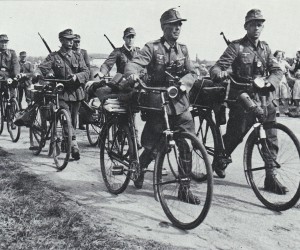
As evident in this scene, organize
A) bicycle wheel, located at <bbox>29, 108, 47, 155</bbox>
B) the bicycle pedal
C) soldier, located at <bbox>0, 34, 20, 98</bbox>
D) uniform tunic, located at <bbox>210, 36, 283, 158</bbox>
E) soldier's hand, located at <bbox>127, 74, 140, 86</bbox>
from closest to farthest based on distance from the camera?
soldier's hand, located at <bbox>127, 74, 140, 86</bbox> → the bicycle pedal → uniform tunic, located at <bbox>210, 36, 283, 158</bbox> → bicycle wheel, located at <bbox>29, 108, 47, 155</bbox> → soldier, located at <bbox>0, 34, 20, 98</bbox>

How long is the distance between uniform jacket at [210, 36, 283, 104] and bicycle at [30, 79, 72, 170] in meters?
2.61

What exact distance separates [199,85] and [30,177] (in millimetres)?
2712

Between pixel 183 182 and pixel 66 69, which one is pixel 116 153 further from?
pixel 66 69

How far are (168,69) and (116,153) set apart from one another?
126cm

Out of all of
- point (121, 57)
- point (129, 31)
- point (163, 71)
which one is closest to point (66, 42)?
point (121, 57)

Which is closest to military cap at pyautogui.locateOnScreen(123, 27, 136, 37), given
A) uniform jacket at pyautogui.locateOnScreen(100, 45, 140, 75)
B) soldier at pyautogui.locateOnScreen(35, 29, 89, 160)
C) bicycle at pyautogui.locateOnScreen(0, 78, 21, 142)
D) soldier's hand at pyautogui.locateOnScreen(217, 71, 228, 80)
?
uniform jacket at pyautogui.locateOnScreen(100, 45, 140, 75)

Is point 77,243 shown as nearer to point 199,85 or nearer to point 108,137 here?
point 108,137

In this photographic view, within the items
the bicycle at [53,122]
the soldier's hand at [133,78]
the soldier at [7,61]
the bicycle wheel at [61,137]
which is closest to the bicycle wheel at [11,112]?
the soldier at [7,61]

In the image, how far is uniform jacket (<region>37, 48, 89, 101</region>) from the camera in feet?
26.7

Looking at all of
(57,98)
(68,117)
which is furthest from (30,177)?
(57,98)

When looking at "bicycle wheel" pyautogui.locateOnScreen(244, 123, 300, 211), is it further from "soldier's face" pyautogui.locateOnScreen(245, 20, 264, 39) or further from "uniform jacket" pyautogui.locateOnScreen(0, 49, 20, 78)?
"uniform jacket" pyautogui.locateOnScreen(0, 49, 20, 78)

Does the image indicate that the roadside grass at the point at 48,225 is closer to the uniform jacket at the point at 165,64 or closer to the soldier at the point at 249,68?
the uniform jacket at the point at 165,64

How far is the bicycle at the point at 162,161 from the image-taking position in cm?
464

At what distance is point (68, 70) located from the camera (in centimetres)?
825
